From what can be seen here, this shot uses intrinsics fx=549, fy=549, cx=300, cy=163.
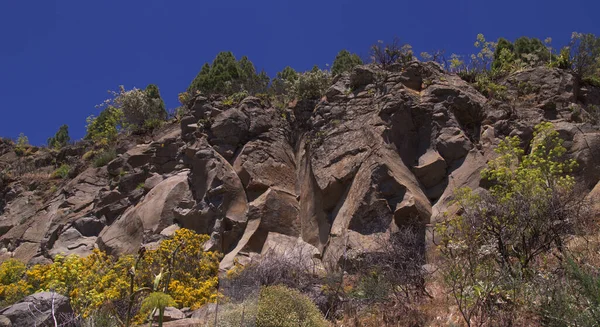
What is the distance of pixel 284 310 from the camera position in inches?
369

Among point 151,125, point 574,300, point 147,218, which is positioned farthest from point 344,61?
point 574,300

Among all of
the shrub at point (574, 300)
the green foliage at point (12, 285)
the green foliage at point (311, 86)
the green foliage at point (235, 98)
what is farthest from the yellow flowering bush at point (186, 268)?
the green foliage at point (311, 86)

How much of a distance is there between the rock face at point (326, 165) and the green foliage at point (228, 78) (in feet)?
7.90

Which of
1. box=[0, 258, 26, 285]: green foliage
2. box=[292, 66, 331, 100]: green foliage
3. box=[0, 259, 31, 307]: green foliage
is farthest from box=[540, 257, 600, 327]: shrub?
box=[0, 258, 26, 285]: green foliage

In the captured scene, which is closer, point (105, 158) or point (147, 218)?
point (147, 218)

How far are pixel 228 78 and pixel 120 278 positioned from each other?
15.5 metres

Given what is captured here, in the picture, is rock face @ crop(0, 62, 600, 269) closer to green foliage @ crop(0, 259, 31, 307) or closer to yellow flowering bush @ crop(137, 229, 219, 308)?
yellow flowering bush @ crop(137, 229, 219, 308)

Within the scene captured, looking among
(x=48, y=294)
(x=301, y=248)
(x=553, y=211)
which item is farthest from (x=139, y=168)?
(x=553, y=211)

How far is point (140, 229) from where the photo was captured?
60.7ft

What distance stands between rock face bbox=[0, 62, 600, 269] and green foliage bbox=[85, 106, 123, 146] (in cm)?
646

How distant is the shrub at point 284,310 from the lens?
913cm

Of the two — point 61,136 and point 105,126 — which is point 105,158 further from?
point 61,136

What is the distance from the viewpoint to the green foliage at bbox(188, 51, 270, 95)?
23.3 m

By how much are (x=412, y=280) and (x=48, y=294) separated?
6708mm
